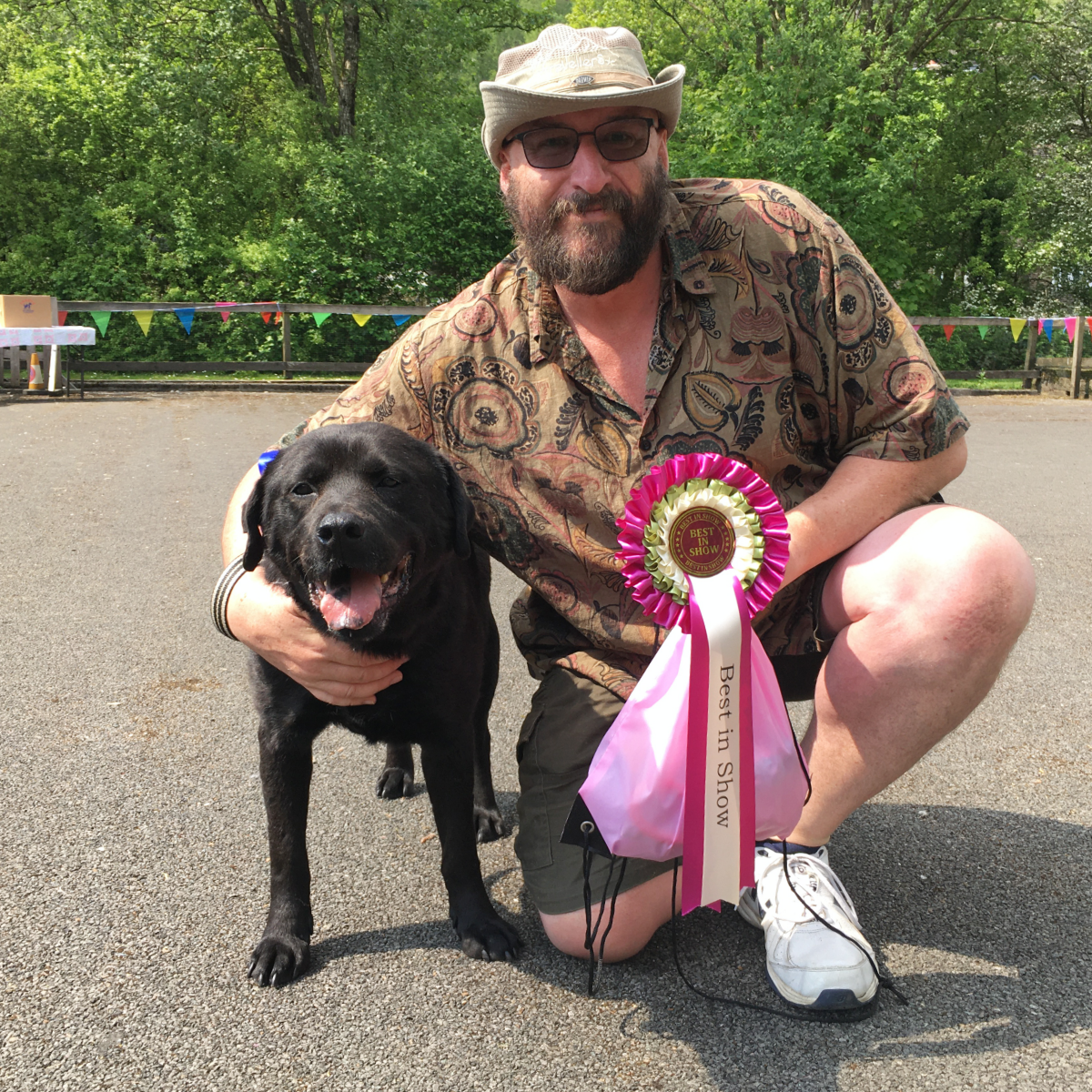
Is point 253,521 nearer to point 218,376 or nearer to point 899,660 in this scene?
point 899,660

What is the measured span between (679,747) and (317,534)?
0.85m

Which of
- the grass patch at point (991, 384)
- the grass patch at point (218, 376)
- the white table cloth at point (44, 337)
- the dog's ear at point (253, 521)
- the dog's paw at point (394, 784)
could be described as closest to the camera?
the dog's ear at point (253, 521)

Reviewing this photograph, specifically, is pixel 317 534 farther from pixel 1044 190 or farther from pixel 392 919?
pixel 1044 190

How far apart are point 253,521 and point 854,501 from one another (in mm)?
1404

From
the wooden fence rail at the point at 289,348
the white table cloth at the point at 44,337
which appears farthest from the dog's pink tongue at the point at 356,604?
the wooden fence rail at the point at 289,348

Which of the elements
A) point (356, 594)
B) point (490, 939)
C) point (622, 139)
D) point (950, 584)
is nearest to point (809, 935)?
point (490, 939)

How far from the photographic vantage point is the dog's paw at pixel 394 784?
9.85 feet

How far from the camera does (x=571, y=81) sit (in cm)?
240

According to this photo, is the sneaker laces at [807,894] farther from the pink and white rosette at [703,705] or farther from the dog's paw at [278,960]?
the dog's paw at [278,960]

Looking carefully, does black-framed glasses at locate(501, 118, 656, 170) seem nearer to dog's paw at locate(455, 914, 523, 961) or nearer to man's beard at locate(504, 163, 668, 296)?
man's beard at locate(504, 163, 668, 296)

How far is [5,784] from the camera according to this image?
2.96 m

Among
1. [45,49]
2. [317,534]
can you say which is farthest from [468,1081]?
[45,49]

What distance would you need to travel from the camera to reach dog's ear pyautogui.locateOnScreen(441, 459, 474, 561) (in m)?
2.38

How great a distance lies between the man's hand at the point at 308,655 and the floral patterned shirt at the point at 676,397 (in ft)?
1.81
